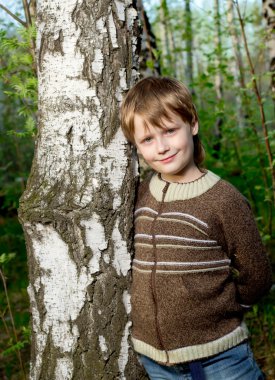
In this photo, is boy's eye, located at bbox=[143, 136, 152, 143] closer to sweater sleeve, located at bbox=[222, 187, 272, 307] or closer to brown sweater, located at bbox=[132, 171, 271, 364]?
brown sweater, located at bbox=[132, 171, 271, 364]

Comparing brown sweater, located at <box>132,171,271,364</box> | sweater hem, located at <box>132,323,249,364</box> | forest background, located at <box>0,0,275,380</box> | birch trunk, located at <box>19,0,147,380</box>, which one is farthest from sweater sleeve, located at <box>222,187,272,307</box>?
forest background, located at <box>0,0,275,380</box>

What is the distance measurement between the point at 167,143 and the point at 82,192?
39 cm

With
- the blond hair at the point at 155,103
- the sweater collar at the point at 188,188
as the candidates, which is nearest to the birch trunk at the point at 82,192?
the blond hair at the point at 155,103

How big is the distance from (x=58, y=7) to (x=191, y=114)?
0.67m

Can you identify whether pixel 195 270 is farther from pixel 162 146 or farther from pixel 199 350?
pixel 162 146

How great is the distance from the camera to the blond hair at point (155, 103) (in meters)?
1.72

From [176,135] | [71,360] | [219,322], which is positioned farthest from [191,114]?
[71,360]

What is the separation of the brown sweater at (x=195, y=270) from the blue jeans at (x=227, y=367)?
0.04 meters

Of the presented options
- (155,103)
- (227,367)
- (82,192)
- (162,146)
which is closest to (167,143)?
(162,146)

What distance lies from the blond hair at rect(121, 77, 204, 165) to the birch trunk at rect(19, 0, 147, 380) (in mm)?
58

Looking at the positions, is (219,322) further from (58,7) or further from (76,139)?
(58,7)

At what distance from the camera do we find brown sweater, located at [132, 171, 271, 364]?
1.71 metres

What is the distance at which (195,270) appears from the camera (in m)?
1.71

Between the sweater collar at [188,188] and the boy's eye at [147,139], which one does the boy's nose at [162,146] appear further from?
the sweater collar at [188,188]
